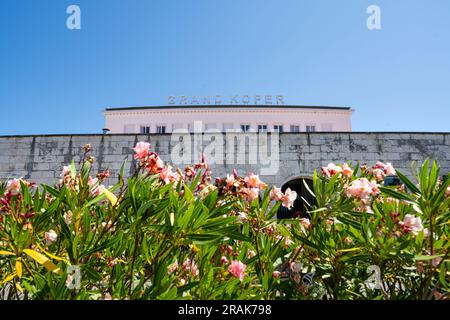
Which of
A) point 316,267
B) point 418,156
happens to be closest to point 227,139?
point 418,156

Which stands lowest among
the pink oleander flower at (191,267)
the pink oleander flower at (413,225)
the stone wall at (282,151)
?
the pink oleander flower at (191,267)

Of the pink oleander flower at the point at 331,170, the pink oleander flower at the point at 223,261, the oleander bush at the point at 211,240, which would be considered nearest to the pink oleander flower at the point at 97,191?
the oleander bush at the point at 211,240

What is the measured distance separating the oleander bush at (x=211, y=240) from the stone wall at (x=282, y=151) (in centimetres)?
581

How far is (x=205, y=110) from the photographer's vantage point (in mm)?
23469

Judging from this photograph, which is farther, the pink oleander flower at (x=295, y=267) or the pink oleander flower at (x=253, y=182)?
the pink oleander flower at (x=253, y=182)

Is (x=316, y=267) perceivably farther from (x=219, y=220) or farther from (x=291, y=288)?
(x=219, y=220)

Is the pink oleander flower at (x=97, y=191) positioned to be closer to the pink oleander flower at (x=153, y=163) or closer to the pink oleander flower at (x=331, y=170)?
the pink oleander flower at (x=153, y=163)

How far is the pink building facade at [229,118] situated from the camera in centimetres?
2325

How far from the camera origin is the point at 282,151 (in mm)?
7254

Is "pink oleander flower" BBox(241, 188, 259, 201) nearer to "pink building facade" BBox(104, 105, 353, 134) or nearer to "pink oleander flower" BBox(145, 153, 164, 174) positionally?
"pink oleander flower" BBox(145, 153, 164, 174)

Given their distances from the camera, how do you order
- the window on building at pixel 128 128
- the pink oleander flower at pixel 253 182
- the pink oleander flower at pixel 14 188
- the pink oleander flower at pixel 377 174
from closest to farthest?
the pink oleander flower at pixel 14 188
the pink oleander flower at pixel 253 182
the pink oleander flower at pixel 377 174
the window on building at pixel 128 128

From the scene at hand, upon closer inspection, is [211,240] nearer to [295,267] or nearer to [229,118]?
[295,267]

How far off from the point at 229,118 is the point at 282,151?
16.4 meters

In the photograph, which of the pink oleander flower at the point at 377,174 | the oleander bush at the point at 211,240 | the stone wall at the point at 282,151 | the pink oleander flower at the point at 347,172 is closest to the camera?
the oleander bush at the point at 211,240
